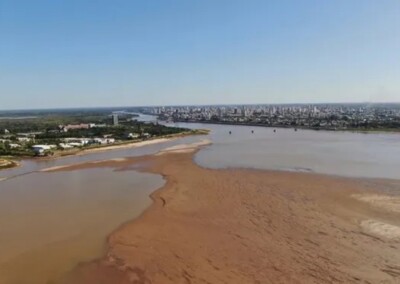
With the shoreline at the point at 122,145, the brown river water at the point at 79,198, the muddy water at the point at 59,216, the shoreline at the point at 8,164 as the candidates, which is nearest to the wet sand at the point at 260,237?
the muddy water at the point at 59,216

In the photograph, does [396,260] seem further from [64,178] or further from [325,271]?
[64,178]

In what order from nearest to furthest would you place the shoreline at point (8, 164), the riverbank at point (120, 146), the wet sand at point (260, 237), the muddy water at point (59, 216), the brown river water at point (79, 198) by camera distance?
the wet sand at point (260, 237) < the muddy water at point (59, 216) < the brown river water at point (79, 198) < the shoreline at point (8, 164) < the riverbank at point (120, 146)

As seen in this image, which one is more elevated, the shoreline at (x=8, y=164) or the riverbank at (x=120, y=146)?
the shoreline at (x=8, y=164)

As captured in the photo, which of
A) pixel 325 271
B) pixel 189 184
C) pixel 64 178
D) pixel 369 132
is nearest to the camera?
pixel 325 271

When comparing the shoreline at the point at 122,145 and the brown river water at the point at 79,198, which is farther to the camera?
the shoreline at the point at 122,145

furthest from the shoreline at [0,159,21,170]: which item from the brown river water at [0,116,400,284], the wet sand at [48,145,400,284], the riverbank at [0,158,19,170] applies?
the wet sand at [48,145,400,284]

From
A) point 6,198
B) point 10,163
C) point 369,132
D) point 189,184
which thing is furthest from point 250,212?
point 369,132

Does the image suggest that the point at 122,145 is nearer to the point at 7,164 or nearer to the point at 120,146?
the point at 120,146

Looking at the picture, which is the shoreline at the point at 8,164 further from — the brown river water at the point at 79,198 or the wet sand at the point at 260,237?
the wet sand at the point at 260,237

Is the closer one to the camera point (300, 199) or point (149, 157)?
Result: point (300, 199)
